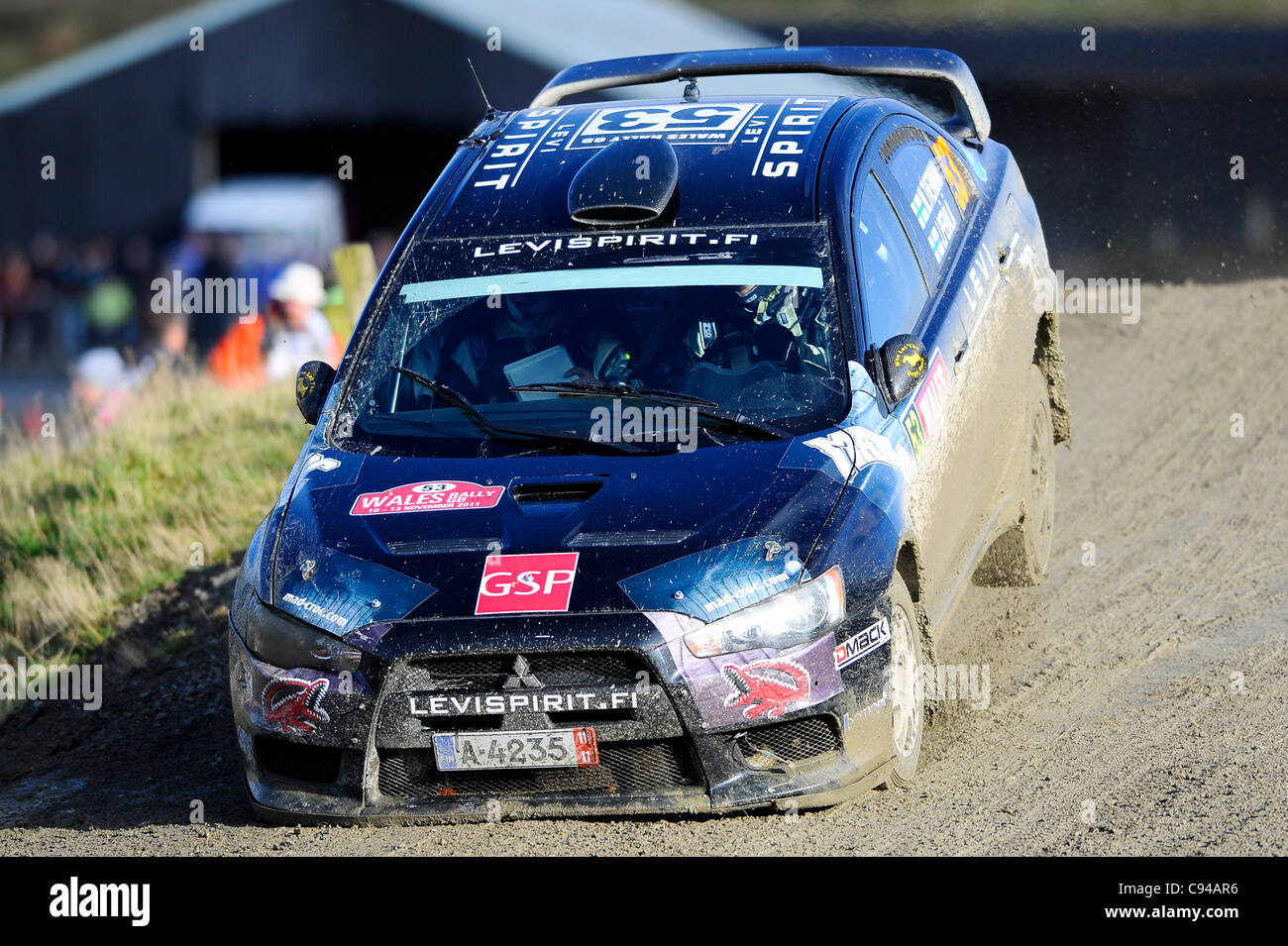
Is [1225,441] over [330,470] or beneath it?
beneath

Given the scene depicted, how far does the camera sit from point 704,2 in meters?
26.6

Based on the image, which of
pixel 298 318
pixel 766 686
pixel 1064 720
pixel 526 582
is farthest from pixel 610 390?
pixel 298 318

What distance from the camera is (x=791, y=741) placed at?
4.63 m

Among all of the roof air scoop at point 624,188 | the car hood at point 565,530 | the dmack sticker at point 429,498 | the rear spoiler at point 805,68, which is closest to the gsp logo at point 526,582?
the car hood at point 565,530

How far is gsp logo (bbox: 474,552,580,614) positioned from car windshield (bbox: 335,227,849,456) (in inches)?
21.0

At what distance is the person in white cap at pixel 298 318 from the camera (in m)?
13.2

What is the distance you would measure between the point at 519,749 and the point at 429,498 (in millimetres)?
836

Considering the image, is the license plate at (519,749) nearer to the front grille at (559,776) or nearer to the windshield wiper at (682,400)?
the front grille at (559,776)

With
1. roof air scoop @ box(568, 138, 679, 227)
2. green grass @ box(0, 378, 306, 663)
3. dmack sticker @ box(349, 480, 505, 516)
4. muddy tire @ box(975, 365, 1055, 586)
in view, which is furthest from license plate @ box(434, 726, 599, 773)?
green grass @ box(0, 378, 306, 663)

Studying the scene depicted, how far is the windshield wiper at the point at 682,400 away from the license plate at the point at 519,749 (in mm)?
1099
